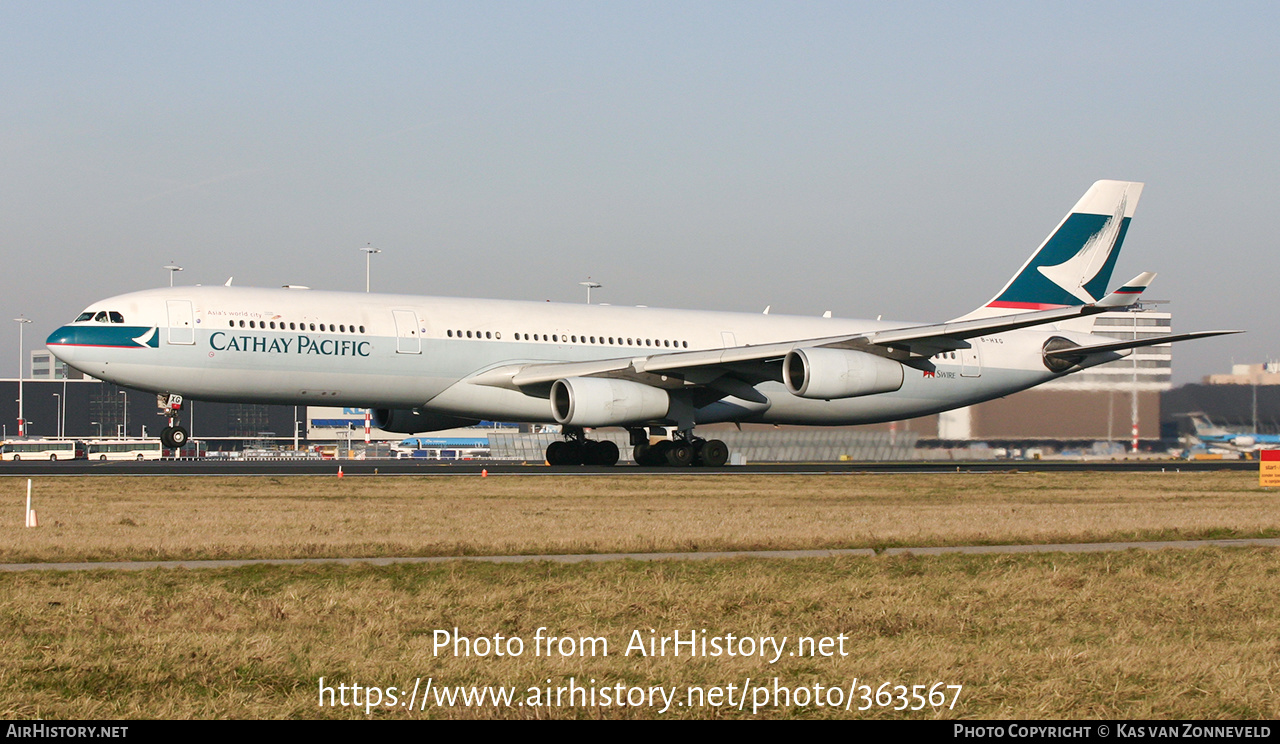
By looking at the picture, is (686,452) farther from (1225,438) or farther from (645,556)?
(1225,438)

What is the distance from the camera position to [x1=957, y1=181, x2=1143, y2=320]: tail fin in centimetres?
4491

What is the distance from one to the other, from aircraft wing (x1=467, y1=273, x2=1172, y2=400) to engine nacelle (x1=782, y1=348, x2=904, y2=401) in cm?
40

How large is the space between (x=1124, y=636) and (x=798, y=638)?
9.14 feet

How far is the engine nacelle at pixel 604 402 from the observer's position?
34.8 meters

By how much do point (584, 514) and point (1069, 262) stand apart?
28.4 m

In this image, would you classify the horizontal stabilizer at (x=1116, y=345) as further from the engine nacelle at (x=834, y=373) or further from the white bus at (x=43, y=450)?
the white bus at (x=43, y=450)

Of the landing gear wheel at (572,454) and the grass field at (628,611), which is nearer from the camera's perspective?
the grass field at (628,611)

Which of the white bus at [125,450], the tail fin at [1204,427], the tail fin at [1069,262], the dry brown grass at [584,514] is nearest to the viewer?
the dry brown grass at [584,514]

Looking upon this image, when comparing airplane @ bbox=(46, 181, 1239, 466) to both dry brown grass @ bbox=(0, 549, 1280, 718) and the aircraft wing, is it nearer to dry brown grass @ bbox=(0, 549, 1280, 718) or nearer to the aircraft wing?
the aircraft wing

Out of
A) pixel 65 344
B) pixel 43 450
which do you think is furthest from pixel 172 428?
pixel 43 450

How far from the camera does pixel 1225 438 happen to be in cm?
5138

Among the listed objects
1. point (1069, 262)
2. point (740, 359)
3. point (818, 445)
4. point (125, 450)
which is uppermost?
point (1069, 262)

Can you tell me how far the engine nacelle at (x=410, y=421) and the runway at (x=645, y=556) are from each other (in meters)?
23.3

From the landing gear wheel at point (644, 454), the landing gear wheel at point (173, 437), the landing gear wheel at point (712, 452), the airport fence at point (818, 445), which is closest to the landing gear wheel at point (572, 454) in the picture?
the landing gear wheel at point (644, 454)
